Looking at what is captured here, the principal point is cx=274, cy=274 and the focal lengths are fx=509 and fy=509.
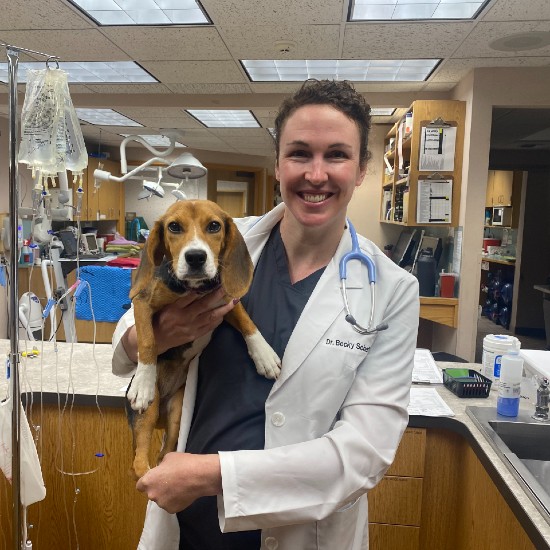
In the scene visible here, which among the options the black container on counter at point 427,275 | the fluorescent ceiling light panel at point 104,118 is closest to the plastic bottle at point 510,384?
the black container on counter at point 427,275

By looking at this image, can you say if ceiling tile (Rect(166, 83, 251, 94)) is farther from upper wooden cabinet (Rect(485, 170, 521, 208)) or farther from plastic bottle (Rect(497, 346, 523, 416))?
upper wooden cabinet (Rect(485, 170, 521, 208))

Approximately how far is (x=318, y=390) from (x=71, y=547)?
1.43 m

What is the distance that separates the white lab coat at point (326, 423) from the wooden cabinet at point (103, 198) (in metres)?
5.79

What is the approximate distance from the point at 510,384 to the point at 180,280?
1116mm

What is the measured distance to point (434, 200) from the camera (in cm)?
368

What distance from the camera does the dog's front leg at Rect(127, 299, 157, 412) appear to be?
920 mm

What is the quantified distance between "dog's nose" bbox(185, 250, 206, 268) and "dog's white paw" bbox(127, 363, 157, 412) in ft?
0.73

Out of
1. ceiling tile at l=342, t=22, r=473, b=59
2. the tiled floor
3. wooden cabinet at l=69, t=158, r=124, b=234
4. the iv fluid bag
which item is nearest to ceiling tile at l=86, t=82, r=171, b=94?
ceiling tile at l=342, t=22, r=473, b=59

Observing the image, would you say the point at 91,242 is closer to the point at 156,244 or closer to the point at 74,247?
the point at 74,247

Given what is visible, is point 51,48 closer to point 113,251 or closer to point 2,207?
point 2,207

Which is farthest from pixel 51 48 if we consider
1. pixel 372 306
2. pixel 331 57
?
pixel 372 306

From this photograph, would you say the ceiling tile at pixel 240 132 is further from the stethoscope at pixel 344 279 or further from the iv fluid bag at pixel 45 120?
the stethoscope at pixel 344 279

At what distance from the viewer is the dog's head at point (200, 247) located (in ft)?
2.80

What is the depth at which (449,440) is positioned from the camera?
5.36 ft
